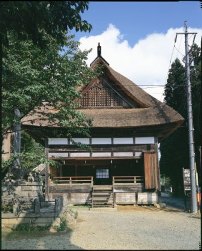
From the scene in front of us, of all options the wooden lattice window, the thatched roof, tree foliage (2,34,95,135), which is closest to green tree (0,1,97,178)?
tree foliage (2,34,95,135)

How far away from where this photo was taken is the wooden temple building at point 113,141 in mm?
25297

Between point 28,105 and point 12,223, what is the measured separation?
5596 mm

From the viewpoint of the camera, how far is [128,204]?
82.6 feet

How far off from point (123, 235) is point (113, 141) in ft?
44.1

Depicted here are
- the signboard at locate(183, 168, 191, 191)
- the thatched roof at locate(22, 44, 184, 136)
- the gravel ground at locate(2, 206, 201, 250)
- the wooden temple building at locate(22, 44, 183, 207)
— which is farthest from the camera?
the thatched roof at locate(22, 44, 184, 136)

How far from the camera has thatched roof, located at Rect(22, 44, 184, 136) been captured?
25.5 meters

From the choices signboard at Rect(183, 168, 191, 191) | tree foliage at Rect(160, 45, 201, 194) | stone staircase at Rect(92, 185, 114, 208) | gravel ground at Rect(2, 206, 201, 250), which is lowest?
gravel ground at Rect(2, 206, 201, 250)

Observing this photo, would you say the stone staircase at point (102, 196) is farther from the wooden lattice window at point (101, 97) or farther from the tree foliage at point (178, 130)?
the tree foliage at point (178, 130)

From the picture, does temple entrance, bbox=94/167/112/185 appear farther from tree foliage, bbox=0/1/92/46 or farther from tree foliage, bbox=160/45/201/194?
tree foliage, bbox=0/1/92/46

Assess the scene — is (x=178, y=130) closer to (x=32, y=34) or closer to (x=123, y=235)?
(x=123, y=235)

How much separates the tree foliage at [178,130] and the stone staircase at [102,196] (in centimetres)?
1025

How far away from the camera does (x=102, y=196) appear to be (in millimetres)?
25125

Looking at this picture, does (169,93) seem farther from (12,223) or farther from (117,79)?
(12,223)

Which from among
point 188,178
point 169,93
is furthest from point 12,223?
point 169,93
